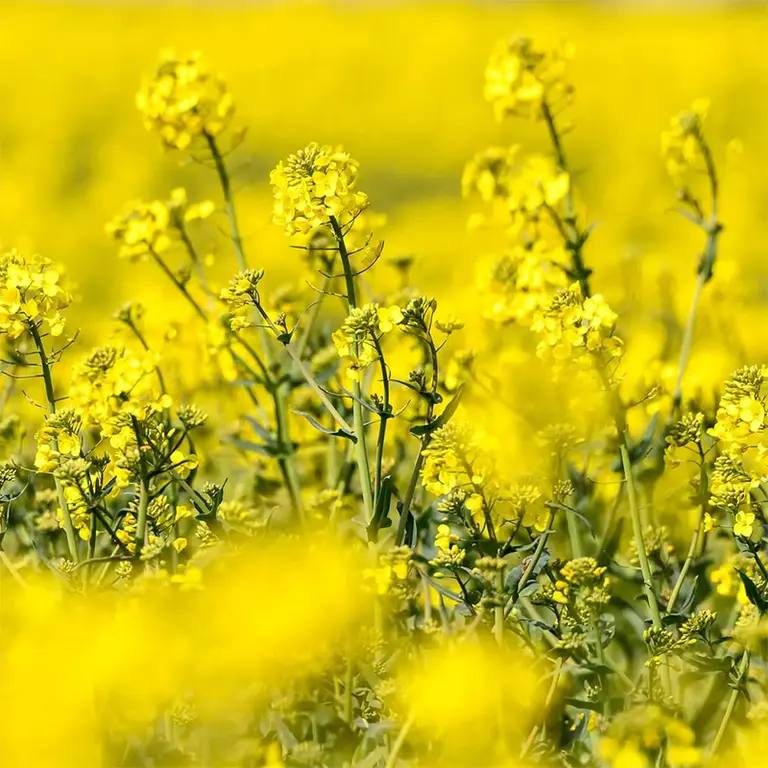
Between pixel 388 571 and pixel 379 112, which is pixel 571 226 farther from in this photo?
pixel 379 112

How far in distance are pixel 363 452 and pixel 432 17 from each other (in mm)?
12715

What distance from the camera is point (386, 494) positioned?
173 centimetres

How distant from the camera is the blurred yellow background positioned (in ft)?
23.1

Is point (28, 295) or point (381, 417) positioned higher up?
point (28, 295)

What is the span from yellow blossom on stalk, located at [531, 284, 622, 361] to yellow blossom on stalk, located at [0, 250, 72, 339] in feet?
2.42

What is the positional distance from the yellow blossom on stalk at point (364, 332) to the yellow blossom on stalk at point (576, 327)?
234 millimetres

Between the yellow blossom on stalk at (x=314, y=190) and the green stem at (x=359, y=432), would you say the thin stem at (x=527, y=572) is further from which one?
the yellow blossom on stalk at (x=314, y=190)

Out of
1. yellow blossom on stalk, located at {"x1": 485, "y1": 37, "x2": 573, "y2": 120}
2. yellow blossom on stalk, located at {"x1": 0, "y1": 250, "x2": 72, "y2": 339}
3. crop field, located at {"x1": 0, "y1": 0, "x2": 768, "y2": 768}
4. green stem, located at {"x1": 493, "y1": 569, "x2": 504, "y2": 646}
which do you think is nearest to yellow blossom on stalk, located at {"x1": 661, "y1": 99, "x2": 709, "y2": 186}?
crop field, located at {"x1": 0, "y1": 0, "x2": 768, "y2": 768}

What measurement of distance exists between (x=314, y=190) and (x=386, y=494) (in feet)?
1.55

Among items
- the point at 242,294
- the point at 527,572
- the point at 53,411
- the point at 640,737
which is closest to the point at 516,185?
the point at 242,294

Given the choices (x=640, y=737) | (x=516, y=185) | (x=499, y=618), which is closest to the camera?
(x=640, y=737)

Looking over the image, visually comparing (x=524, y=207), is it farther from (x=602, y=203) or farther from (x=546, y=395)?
(x=602, y=203)

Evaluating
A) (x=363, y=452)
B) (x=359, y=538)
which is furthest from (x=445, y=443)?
(x=359, y=538)

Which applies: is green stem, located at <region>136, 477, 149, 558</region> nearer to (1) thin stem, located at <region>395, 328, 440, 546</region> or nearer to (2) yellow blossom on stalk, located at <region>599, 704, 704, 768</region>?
(1) thin stem, located at <region>395, 328, 440, 546</region>
